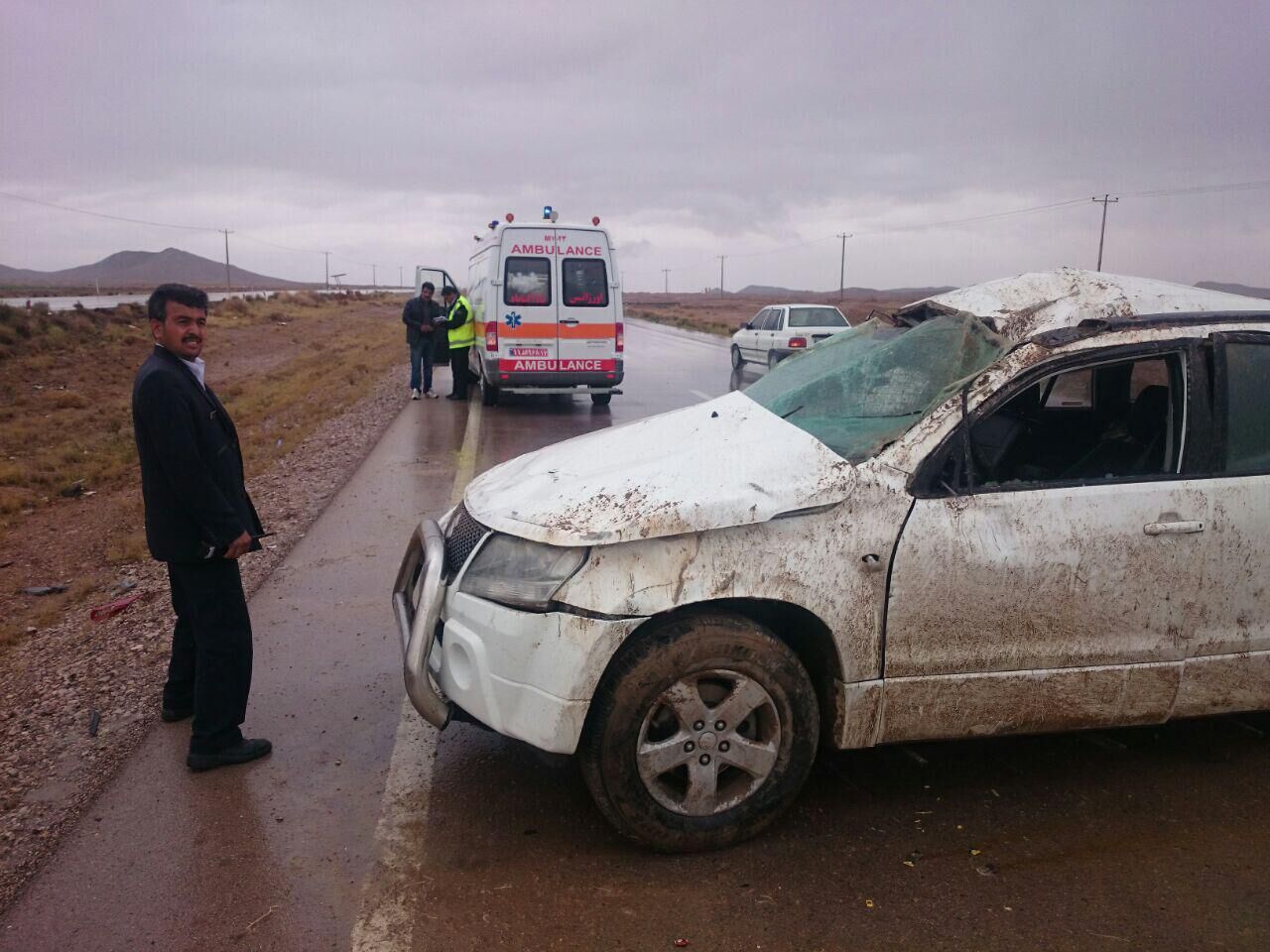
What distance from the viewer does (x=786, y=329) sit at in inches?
784

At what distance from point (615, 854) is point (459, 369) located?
1403cm

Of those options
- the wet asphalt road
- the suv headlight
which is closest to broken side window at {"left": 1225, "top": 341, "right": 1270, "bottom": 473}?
the wet asphalt road

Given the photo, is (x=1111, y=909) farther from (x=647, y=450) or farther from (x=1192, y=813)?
(x=647, y=450)

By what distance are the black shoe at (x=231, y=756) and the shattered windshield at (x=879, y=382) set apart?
8.25ft

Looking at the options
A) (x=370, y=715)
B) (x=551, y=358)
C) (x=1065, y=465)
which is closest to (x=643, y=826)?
(x=370, y=715)

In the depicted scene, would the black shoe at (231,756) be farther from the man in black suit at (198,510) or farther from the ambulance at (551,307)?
the ambulance at (551,307)

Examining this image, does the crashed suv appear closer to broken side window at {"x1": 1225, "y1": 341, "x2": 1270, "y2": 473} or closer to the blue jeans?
broken side window at {"x1": 1225, "y1": 341, "x2": 1270, "y2": 473}

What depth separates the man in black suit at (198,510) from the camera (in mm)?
3664

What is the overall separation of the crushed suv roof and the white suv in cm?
1544

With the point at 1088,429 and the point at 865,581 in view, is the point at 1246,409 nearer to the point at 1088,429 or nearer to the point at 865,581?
the point at 1088,429

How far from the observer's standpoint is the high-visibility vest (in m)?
16.3

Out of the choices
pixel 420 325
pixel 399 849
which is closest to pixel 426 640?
pixel 399 849

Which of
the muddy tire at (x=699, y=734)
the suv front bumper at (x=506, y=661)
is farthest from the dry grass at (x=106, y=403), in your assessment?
the muddy tire at (x=699, y=734)

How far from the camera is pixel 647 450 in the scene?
3676 millimetres
